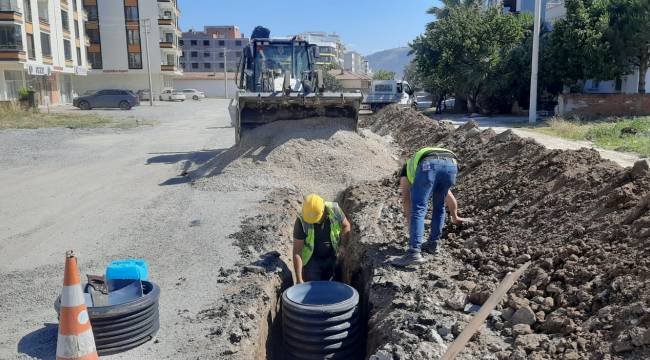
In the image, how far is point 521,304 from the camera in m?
4.27

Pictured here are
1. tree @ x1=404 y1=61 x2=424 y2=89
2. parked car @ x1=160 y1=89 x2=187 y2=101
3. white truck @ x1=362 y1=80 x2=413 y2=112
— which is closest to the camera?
white truck @ x1=362 y1=80 x2=413 y2=112

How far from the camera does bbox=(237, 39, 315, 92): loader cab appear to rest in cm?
1326

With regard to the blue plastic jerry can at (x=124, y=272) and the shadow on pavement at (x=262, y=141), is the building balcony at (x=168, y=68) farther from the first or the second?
the blue plastic jerry can at (x=124, y=272)

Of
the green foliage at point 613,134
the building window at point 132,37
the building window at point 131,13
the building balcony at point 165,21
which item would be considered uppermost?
the building window at point 131,13

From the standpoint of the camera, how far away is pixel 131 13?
54.4 m

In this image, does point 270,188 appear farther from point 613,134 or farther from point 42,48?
point 42,48

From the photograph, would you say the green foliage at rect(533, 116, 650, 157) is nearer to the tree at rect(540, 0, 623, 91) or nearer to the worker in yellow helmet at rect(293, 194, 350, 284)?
the tree at rect(540, 0, 623, 91)

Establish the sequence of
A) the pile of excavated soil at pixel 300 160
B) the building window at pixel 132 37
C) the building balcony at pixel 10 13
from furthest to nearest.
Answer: the building window at pixel 132 37 → the building balcony at pixel 10 13 → the pile of excavated soil at pixel 300 160

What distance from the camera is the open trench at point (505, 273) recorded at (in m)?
3.88

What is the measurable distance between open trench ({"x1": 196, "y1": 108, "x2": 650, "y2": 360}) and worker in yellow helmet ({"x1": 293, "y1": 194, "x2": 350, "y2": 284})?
429mm

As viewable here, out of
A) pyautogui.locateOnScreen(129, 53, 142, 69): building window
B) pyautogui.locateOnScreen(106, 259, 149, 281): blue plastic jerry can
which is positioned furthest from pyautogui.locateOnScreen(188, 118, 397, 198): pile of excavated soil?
pyautogui.locateOnScreen(129, 53, 142, 69): building window

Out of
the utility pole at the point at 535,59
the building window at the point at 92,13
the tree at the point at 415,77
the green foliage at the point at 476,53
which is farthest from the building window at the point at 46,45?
the utility pole at the point at 535,59

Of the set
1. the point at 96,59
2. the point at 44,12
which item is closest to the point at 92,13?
the point at 96,59

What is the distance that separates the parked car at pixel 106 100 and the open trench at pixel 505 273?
1284 inches
